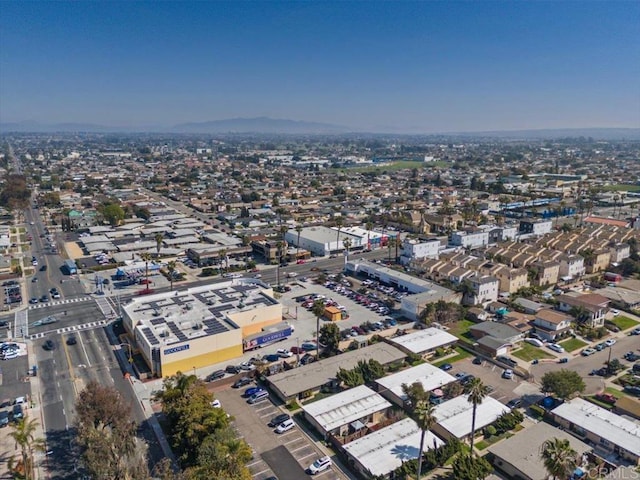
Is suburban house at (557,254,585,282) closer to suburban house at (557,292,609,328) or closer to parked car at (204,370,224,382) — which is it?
suburban house at (557,292,609,328)

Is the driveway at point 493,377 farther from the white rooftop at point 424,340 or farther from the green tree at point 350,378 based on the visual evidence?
the green tree at point 350,378

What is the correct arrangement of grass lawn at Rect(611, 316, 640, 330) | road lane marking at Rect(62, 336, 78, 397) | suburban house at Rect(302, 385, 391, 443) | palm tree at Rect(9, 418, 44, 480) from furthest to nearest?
grass lawn at Rect(611, 316, 640, 330) < road lane marking at Rect(62, 336, 78, 397) < suburban house at Rect(302, 385, 391, 443) < palm tree at Rect(9, 418, 44, 480)

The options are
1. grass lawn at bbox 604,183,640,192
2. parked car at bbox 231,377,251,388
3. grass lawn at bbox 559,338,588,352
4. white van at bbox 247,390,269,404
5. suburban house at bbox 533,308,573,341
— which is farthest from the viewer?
grass lawn at bbox 604,183,640,192

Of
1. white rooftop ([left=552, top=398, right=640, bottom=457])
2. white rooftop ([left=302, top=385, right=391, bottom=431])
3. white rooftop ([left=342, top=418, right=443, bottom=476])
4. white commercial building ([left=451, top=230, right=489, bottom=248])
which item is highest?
white commercial building ([left=451, top=230, right=489, bottom=248])

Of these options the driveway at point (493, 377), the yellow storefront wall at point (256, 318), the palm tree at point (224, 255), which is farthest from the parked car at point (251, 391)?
Answer: the palm tree at point (224, 255)

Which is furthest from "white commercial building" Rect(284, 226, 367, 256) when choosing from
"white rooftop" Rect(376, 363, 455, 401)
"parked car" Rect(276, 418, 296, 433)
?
"parked car" Rect(276, 418, 296, 433)

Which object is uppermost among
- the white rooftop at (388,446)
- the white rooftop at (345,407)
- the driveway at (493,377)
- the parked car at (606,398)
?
the white rooftop at (345,407)
